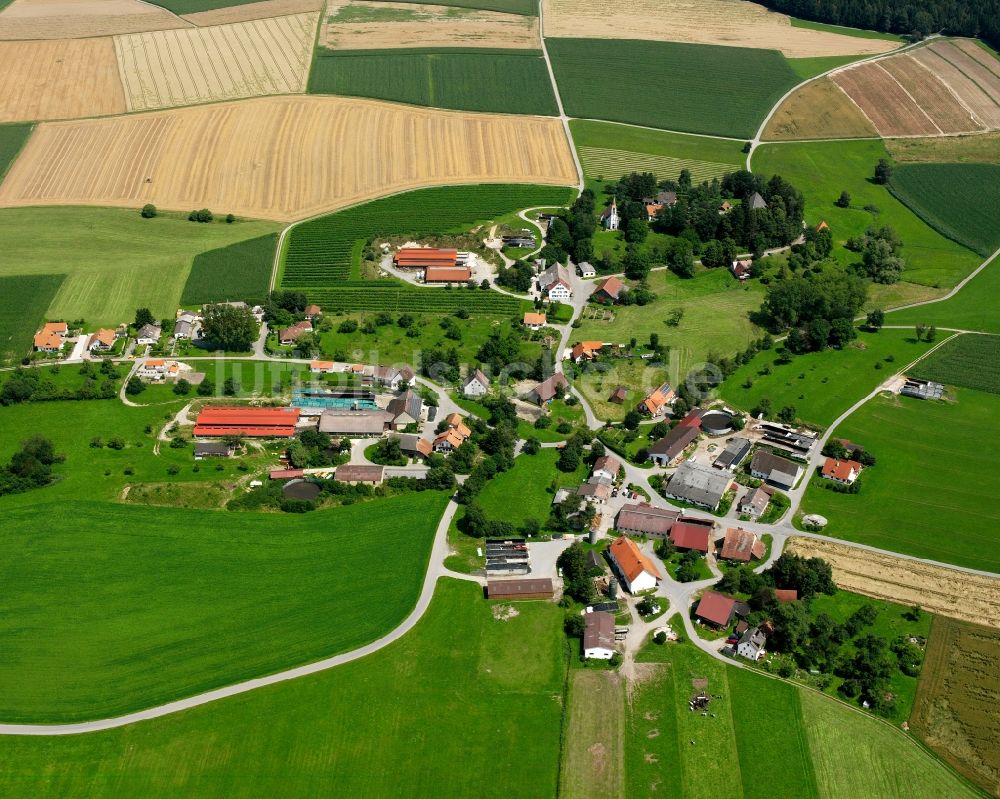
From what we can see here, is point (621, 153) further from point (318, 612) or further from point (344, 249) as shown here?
point (318, 612)

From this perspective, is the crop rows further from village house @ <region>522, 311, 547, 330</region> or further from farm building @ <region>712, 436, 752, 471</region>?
farm building @ <region>712, 436, 752, 471</region>

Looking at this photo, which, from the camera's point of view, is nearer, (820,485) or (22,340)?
(820,485)

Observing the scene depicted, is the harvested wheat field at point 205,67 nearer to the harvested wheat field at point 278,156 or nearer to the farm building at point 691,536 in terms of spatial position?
the harvested wheat field at point 278,156

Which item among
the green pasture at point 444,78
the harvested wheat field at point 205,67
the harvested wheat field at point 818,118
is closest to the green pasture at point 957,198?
the harvested wheat field at point 818,118

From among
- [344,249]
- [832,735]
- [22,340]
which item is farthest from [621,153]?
[832,735]

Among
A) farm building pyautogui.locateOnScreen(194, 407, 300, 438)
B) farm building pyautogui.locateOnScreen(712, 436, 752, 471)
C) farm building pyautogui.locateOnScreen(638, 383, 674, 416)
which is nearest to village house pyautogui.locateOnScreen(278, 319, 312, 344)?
farm building pyautogui.locateOnScreen(194, 407, 300, 438)
